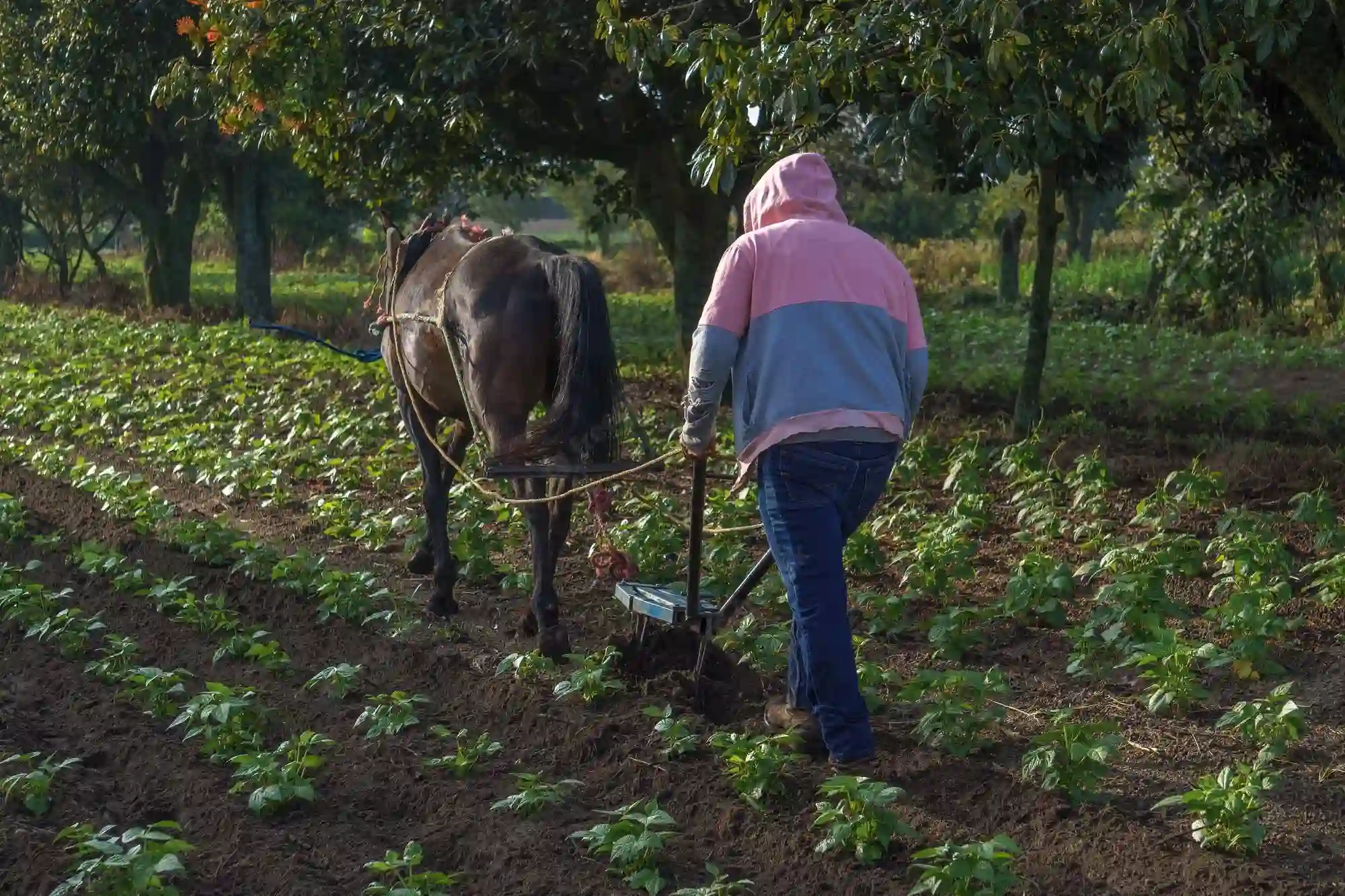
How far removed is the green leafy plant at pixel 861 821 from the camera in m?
4.23

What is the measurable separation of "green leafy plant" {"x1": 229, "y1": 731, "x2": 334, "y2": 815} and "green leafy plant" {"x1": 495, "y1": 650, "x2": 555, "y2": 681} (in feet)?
3.55

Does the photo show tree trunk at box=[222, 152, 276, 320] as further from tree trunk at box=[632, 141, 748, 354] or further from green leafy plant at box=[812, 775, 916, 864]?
green leafy plant at box=[812, 775, 916, 864]

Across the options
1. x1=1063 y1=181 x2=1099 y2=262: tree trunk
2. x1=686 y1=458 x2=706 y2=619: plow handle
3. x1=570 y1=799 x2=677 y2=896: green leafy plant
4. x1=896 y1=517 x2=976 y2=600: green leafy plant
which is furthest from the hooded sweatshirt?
x1=1063 y1=181 x2=1099 y2=262: tree trunk

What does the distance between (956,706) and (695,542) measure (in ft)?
3.58

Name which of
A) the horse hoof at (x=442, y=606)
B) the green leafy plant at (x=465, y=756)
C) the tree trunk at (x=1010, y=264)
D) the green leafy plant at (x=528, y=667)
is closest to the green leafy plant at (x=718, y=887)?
the green leafy plant at (x=465, y=756)

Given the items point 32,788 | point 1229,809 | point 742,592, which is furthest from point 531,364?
point 1229,809

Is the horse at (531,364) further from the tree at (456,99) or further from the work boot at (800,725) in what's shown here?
the tree at (456,99)

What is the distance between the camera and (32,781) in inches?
182

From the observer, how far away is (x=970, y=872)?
384 centimetres

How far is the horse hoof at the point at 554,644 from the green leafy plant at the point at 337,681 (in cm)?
79

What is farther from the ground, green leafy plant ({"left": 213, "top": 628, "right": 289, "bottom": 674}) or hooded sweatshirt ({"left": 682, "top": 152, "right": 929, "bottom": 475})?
hooded sweatshirt ({"left": 682, "top": 152, "right": 929, "bottom": 475})

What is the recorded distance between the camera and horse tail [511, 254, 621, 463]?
634cm

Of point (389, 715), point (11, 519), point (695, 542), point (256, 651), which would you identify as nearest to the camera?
point (695, 542)

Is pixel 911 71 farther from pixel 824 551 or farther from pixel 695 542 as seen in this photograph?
pixel 824 551
